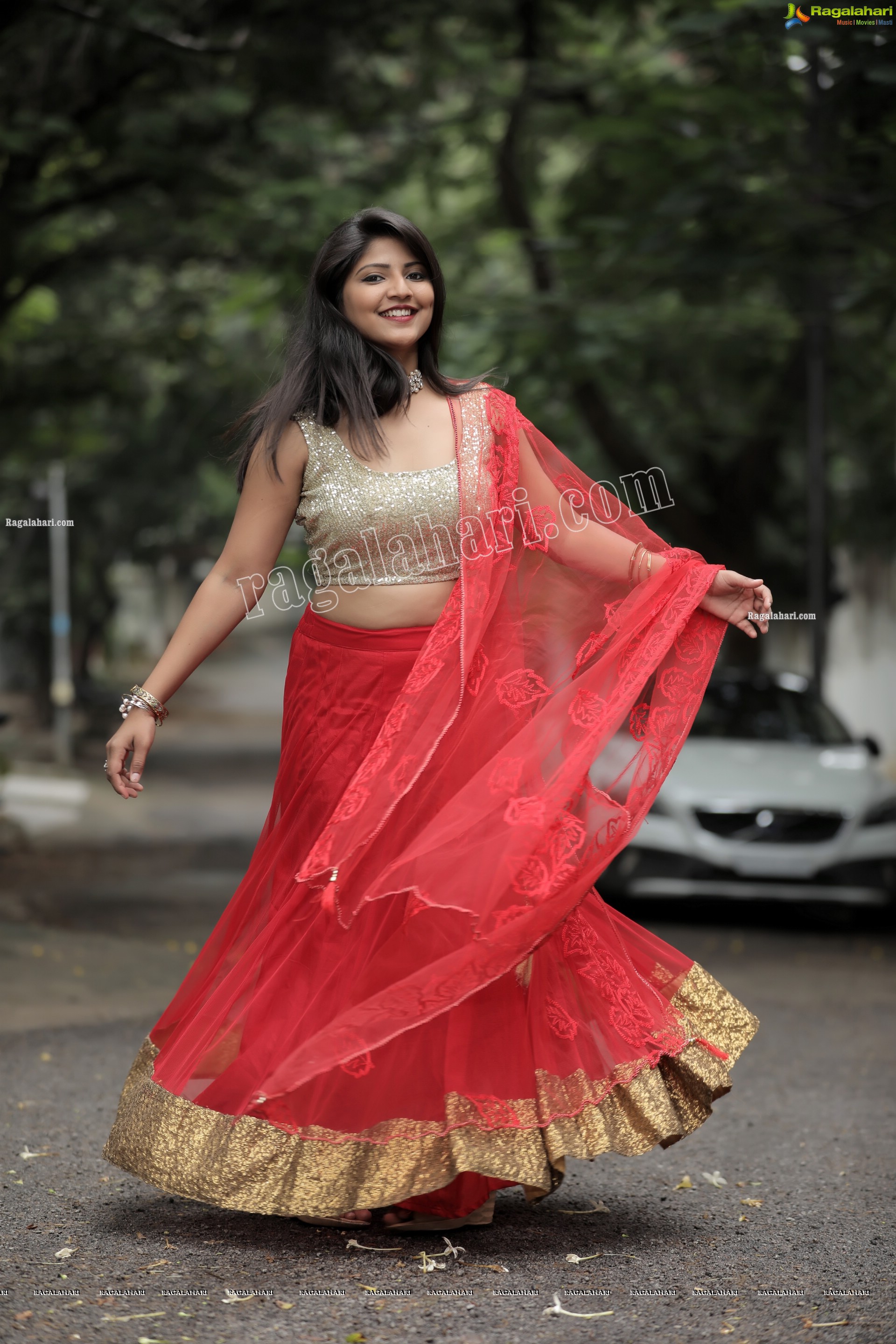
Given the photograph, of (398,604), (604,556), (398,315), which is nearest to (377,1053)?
(398,604)

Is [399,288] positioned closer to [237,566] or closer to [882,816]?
[237,566]

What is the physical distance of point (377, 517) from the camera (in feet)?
10.8

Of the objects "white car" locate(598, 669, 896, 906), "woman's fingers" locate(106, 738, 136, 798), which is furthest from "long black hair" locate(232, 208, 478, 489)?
"white car" locate(598, 669, 896, 906)

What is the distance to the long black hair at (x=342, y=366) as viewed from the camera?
3.34m

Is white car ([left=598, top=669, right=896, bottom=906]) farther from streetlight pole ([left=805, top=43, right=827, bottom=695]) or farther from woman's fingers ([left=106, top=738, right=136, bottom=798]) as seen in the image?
woman's fingers ([left=106, top=738, right=136, bottom=798])

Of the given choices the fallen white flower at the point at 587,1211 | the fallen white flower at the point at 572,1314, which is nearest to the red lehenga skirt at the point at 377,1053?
the fallen white flower at the point at 572,1314

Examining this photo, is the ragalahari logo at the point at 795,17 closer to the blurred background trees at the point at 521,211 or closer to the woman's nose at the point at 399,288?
the blurred background trees at the point at 521,211

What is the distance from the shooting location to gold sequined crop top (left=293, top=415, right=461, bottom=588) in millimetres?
3301

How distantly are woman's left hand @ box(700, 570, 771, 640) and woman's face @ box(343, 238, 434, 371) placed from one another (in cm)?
89

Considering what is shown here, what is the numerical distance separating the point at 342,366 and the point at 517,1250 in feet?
6.43

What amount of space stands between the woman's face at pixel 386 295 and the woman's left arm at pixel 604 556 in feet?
1.20

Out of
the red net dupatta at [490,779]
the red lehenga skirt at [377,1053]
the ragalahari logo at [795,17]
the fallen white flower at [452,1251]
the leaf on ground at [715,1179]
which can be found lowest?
the leaf on ground at [715,1179]

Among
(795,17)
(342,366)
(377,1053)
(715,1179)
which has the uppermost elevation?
(795,17)

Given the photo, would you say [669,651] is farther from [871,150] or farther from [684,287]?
[684,287]
